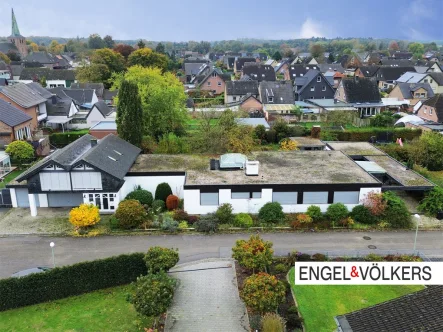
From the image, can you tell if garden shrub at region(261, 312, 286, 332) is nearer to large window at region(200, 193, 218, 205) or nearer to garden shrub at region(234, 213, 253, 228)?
garden shrub at region(234, 213, 253, 228)

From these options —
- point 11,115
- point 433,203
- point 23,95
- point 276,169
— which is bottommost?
point 433,203

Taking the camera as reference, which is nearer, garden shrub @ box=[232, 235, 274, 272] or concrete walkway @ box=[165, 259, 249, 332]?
concrete walkway @ box=[165, 259, 249, 332]

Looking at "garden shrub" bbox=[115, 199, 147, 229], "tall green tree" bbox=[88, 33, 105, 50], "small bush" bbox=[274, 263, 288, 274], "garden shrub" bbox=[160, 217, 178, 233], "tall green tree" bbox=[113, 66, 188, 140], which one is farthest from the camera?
"tall green tree" bbox=[88, 33, 105, 50]

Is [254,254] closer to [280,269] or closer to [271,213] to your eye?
[280,269]

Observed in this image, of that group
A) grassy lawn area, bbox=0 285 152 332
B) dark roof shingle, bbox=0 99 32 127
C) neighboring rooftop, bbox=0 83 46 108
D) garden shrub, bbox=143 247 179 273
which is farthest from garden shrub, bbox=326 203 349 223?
neighboring rooftop, bbox=0 83 46 108

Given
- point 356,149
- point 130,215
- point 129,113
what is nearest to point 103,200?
point 130,215

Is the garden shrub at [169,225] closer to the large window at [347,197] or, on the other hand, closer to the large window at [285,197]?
the large window at [285,197]

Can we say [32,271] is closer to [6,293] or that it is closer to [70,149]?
[6,293]
